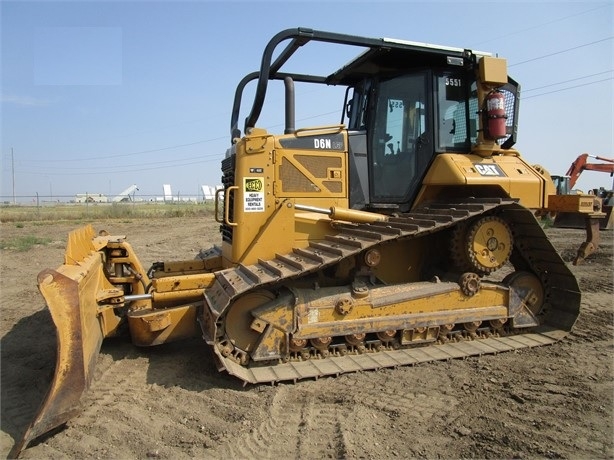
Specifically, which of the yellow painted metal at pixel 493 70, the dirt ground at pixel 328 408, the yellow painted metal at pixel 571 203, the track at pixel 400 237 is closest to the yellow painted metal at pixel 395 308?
the track at pixel 400 237

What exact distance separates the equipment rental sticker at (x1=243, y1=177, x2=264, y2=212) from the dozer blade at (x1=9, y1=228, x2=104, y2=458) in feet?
5.83

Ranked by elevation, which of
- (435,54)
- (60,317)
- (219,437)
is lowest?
(219,437)

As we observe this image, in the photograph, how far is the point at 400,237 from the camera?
462cm

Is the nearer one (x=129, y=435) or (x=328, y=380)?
(x=129, y=435)

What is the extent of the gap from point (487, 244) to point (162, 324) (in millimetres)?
3662

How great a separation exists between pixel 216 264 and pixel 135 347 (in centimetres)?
142

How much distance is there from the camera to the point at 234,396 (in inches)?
159

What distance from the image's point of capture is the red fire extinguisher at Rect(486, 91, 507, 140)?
5348mm

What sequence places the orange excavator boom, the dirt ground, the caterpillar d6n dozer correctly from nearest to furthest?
the dirt ground
the caterpillar d6n dozer
the orange excavator boom

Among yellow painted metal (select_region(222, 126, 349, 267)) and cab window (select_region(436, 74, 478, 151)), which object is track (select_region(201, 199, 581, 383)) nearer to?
yellow painted metal (select_region(222, 126, 349, 267))

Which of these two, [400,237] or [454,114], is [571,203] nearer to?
[454,114]

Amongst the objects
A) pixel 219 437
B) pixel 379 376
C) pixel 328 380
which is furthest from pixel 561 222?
pixel 219 437

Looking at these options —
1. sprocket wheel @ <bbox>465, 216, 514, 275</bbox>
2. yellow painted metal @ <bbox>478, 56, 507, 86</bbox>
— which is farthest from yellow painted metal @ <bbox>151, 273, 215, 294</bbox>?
yellow painted metal @ <bbox>478, 56, 507, 86</bbox>

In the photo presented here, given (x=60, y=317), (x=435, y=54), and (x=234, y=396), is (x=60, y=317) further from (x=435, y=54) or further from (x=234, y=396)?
(x=435, y=54)
